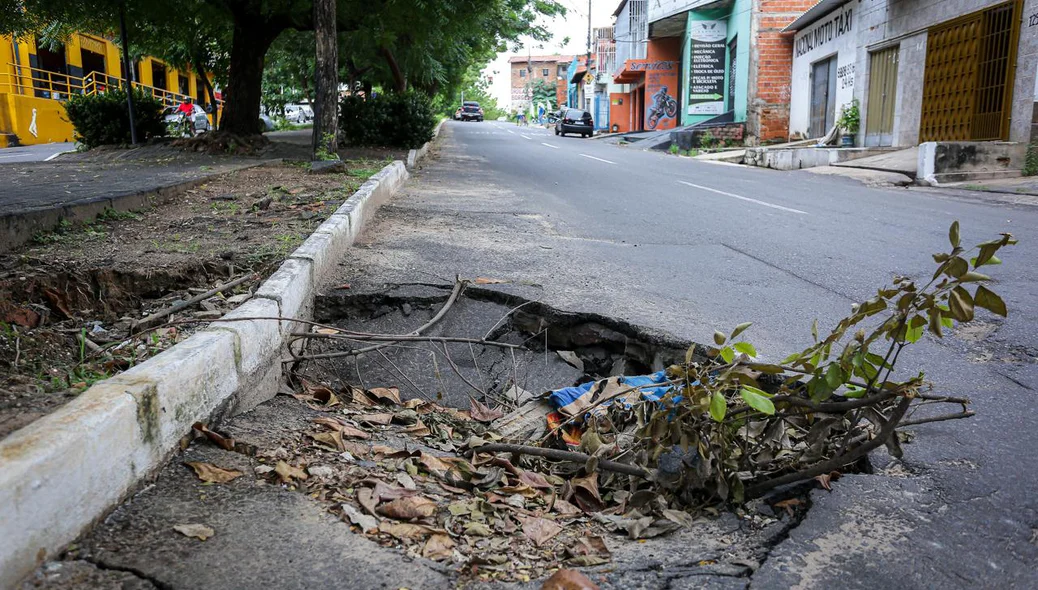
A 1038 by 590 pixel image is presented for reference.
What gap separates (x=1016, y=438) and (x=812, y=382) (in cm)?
91

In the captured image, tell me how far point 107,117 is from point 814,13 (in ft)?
62.5

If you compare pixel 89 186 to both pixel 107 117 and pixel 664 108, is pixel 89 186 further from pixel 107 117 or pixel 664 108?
pixel 664 108

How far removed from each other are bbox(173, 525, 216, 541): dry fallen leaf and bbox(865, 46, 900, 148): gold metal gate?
19104 mm

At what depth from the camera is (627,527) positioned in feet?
6.53

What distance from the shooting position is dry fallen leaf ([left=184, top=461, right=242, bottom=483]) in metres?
1.89

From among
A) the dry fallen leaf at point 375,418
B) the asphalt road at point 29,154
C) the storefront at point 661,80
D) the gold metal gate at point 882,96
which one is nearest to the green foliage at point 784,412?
the dry fallen leaf at point 375,418

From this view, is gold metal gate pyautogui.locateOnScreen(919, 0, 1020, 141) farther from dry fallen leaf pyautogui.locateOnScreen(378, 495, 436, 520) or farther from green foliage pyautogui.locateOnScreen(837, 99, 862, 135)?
dry fallen leaf pyautogui.locateOnScreen(378, 495, 436, 520)

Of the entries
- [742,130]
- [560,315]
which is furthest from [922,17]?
[560,315]

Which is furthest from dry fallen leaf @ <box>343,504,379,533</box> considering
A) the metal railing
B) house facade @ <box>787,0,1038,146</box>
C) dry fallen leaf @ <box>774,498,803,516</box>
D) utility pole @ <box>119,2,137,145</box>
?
the metal railing

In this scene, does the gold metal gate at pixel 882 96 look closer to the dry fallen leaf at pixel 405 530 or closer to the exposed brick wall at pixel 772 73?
the exposed brick wall at pixel 772 73

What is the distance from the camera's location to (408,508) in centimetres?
192

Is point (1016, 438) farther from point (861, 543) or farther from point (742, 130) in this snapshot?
point (742, 130)

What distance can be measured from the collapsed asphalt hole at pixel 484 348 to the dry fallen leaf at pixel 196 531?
1474mm

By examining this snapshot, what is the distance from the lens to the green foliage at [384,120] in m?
14.4
